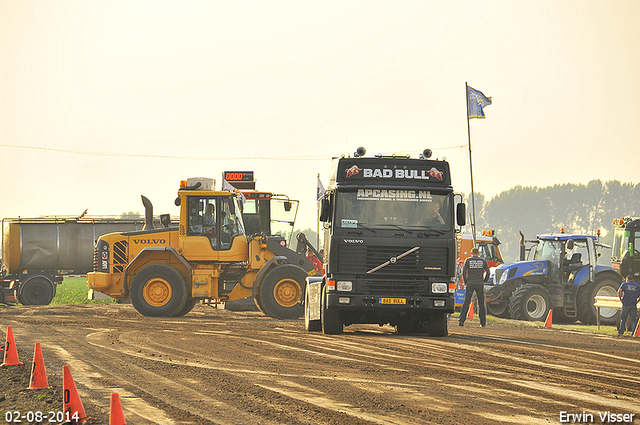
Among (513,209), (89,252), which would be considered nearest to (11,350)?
(89,252)

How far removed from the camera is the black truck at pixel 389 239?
14.5m

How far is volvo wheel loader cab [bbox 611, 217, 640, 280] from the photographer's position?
26.6 meters

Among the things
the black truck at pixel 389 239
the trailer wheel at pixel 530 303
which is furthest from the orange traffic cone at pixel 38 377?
the trailer wheel at pixel 530 303

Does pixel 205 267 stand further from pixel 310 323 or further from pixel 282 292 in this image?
pixel 310 323

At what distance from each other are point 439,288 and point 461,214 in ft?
4.71

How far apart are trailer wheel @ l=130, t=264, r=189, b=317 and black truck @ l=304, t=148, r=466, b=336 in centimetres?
764

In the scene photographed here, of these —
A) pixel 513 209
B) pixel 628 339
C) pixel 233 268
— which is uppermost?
pixel 513 209

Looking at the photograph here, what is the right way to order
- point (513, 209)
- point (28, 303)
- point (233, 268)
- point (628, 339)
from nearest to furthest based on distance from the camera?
point (628, 339) < point (233, 268) < point (28, 303) < point (513, 209)

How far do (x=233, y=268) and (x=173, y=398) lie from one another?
13.1 meters

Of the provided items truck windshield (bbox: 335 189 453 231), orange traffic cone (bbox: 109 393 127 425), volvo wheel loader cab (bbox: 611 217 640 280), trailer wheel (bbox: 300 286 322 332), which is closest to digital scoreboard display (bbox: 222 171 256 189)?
trailer wheel (bbox: 300 286 322 332)

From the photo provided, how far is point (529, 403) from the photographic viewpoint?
8.37m

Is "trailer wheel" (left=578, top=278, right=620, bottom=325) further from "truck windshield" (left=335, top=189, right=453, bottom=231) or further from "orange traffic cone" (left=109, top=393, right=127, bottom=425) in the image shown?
"orange traffic cone" (left=109, top=393, right=127, bottom=425)

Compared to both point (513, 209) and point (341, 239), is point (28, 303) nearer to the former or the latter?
point (341, 239)

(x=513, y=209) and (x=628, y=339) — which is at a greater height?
(x=513, y=209)
